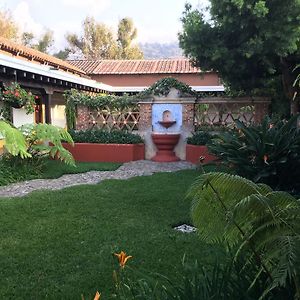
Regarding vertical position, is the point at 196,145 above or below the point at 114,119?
below

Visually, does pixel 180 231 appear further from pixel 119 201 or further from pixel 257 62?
pixel 257 62

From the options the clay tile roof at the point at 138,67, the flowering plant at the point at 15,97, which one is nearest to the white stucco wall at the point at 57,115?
the flowering plant at the point at 15,97

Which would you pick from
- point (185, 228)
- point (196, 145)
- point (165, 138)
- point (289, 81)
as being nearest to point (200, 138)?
point (196, 145)

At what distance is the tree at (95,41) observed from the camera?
133 feet

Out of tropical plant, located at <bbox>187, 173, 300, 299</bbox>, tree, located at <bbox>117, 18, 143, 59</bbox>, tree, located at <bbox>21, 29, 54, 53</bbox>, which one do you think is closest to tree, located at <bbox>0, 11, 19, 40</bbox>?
tree, located at <bbox>21, 29, 54, 53</bbox>

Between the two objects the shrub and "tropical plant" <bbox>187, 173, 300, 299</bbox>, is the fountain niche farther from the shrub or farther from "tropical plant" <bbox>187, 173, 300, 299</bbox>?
"tropical plant" <bbox>187, 173, 300, 299</bbox>

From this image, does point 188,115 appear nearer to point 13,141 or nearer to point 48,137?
point 48,137

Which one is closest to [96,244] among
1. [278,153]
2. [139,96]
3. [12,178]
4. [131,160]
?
[278,153]

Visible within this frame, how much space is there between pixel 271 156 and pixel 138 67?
71.5ft

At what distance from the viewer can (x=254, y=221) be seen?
5.70ft

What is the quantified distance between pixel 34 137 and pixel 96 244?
212 inches

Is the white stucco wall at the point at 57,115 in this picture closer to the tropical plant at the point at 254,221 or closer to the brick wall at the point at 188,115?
the brick wall at the point at 188,115

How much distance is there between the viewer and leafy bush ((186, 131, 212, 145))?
417 inches

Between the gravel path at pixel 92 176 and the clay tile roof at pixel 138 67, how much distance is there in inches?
618
